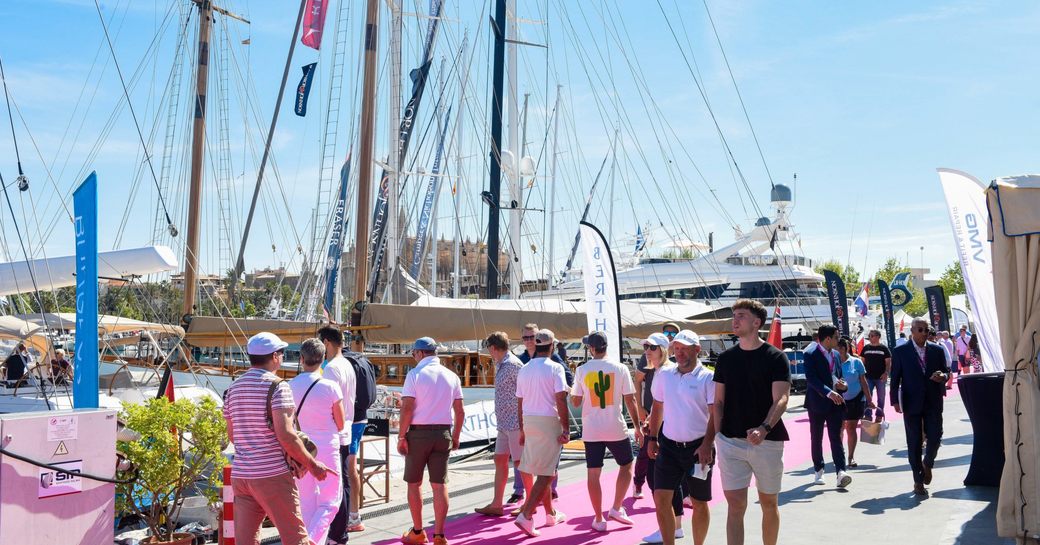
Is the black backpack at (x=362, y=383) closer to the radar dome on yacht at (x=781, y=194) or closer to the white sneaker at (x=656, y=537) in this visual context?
the white sneaker at (x=656, y=537)

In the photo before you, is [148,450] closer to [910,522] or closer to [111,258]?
[910,522]

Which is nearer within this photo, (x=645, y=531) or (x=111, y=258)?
(x=645, y=531)

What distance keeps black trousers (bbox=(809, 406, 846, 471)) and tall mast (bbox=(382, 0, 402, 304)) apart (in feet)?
45.3

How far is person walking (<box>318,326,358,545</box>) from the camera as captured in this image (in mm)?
6574

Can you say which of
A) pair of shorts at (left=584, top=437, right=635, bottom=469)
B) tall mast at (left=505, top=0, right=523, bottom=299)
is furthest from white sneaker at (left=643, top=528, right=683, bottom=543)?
tall mast at (left=505, top=0, right=523, bottom=299)

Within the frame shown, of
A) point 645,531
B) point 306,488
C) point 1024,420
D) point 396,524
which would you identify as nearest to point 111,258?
point 396,524

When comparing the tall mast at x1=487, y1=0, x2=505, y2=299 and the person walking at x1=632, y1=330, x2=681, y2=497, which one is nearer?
the person walking at x1=632, y1=330, x2=681, y2=497

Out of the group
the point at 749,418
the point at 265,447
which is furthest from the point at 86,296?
the point at 749,418

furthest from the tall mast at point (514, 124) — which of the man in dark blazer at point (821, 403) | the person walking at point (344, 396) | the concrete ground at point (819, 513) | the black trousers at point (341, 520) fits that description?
the black trousers at point (341, 520)

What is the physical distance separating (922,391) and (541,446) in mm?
3957

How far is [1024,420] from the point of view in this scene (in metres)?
5.96

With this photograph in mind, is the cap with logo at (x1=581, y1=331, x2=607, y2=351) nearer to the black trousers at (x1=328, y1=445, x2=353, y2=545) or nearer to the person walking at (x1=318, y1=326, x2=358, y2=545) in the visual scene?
the person walking at (x1=318, y1=326, x2=358, y2=545)

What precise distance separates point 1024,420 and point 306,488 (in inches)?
199

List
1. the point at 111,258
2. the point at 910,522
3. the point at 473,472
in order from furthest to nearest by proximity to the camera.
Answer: the point at 111,258, the point at 473,472, the point at 910,522
